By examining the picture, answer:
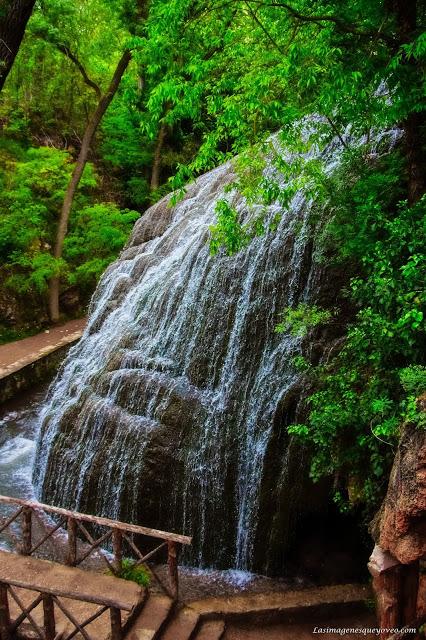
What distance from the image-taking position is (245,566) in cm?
782

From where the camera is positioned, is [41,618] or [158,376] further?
[158,376]

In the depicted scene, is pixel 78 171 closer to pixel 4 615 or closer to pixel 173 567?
pixel 173 567

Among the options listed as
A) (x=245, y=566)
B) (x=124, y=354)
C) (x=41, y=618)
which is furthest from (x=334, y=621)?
(x=124, y=354)

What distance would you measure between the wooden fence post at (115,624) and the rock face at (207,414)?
2.83m

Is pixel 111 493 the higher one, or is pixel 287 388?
pixel 287 388

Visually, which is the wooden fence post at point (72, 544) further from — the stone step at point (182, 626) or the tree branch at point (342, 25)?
the tree branch at point (342, 25)

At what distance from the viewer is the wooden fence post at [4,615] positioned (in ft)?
18.1

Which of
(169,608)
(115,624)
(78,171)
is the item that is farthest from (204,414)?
(78,171)

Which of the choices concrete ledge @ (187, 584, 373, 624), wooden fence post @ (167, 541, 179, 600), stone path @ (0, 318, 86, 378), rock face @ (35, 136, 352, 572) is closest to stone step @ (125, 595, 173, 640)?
wooden fence post @ (167, 541, 179, 600)

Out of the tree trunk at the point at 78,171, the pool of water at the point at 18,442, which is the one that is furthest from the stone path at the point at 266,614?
the tree trunk at the point at 78,171

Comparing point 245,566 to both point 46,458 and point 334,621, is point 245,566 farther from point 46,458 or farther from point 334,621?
point 46,458

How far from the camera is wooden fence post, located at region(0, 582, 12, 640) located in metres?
5.50

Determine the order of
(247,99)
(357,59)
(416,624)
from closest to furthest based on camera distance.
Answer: (416,624)
(357,59)
(247,99)

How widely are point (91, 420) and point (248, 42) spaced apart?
24.4 feet
